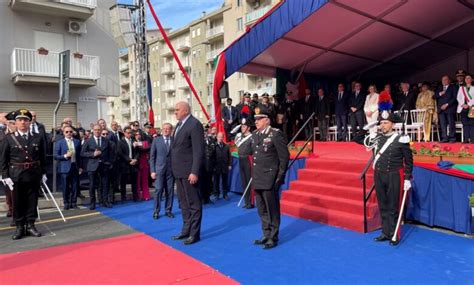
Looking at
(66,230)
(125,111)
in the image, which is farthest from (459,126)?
(125,111)

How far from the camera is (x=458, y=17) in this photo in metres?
9.47

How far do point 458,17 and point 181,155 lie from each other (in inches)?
318

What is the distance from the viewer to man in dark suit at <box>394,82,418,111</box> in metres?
9.85

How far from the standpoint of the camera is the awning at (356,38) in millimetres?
8156

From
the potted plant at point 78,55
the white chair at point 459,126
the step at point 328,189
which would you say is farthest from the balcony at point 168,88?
the step at point 328,189

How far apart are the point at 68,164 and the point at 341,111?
23.3 feet

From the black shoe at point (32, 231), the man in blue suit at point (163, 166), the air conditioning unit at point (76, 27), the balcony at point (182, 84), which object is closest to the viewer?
the black shoe at point (32, 231)

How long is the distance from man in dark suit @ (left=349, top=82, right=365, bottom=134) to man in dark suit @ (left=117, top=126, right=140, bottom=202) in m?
5.70

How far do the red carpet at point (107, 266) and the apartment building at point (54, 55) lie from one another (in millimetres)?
12177

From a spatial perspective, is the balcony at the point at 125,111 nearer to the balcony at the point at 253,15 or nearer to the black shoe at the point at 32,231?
the balcony at the point at 253,15

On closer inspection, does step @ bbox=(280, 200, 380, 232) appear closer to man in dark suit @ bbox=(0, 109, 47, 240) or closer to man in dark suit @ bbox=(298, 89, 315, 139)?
man in dark suit @ bbox=(0, 109, 47, 240)

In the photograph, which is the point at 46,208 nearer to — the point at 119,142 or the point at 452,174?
the point at 119,142

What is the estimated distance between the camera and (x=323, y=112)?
1123cm

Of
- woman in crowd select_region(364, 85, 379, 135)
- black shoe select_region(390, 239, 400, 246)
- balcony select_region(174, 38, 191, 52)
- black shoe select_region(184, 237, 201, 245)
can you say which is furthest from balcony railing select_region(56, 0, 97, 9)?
balcony select_region(174, 38, 191, 52)
